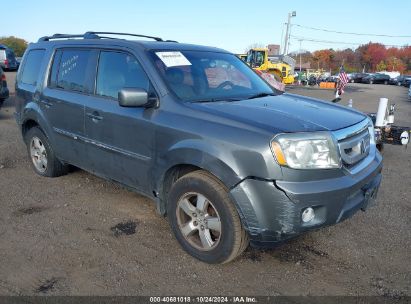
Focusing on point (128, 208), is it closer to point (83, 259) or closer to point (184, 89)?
point (83, 259)

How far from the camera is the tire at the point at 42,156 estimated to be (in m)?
5.14

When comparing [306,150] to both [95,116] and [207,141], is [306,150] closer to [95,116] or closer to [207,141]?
[207,141]

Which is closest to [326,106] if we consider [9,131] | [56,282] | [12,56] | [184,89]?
[184,89]

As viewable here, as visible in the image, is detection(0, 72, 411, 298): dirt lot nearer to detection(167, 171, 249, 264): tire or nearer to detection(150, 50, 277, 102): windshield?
detection(167, 171, 249, 264): tire

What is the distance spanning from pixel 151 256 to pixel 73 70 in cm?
245

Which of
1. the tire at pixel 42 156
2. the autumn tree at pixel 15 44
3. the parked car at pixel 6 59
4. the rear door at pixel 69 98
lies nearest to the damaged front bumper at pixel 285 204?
the rear door at pixel 69 98

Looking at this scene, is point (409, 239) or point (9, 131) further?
point (9, 131)

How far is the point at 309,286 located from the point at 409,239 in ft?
4.86

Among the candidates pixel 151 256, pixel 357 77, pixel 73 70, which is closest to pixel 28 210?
pixel 73 70

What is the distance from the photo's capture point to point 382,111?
7082mm

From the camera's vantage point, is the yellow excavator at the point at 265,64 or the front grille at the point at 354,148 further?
the yellow excavator at the point at 265,64

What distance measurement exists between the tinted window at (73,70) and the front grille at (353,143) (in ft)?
9.16

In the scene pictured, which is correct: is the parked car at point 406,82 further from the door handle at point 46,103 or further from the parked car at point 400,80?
the door handle at point 46,103

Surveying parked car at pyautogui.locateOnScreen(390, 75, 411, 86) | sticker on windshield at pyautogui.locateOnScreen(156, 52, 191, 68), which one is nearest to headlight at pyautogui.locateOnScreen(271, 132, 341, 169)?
sticker on windshield at pyautogui.locateOnScreen(156, 52, 191, 68)
